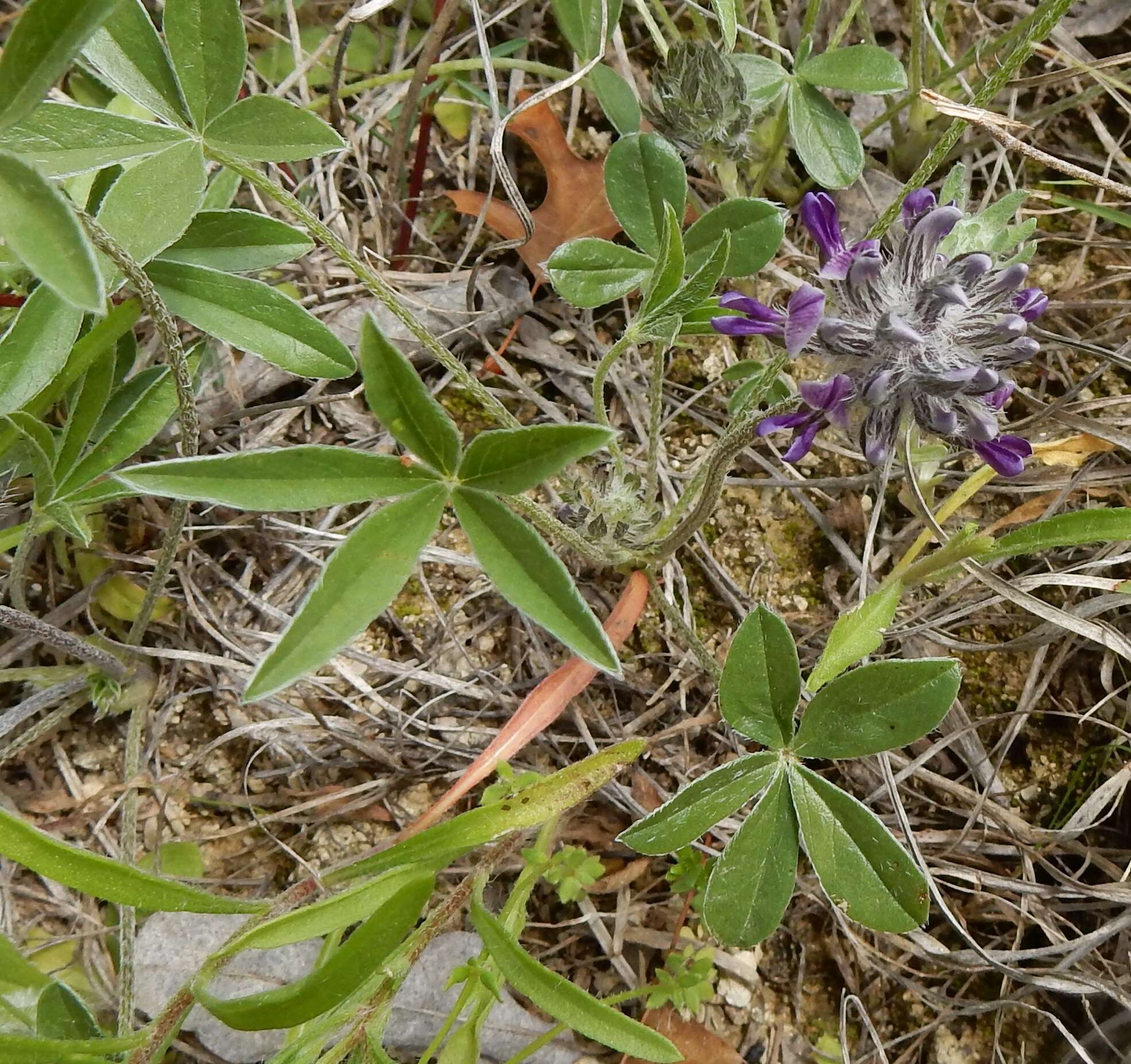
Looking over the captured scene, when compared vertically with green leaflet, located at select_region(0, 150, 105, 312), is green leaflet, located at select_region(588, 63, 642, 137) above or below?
below

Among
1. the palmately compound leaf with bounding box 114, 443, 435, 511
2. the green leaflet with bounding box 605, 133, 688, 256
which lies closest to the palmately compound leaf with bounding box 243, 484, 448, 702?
the palmately compound leaf with bounding box 114, 443, 435, 511

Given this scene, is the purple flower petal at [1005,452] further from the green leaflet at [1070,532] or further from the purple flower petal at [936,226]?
the purple flower petal at [936,226]

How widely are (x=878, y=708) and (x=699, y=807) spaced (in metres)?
0.35

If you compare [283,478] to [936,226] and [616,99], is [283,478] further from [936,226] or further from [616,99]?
[616,99]

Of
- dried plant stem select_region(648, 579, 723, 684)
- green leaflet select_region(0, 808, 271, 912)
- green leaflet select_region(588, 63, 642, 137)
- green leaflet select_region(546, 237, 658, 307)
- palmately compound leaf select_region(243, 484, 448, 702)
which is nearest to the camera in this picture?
palmately compound leaf select_region(243, 484, 448, 702)

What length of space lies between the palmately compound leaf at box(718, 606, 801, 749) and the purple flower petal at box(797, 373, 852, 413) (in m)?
0.35

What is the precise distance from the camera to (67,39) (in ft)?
3.45

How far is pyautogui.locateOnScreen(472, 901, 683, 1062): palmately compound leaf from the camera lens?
4.82 feet

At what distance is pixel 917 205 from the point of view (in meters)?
1.53

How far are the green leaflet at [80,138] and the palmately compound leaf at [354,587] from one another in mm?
769

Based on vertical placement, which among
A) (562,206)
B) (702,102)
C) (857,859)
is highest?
(702,102)

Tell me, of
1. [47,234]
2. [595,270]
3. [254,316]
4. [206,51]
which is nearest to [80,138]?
[206,51]

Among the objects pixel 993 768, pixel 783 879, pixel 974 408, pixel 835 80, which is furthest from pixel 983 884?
pixel 835 80

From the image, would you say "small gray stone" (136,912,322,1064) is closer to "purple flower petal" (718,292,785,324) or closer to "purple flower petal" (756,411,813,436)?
"purple flower petal" (756,411,813,436)
